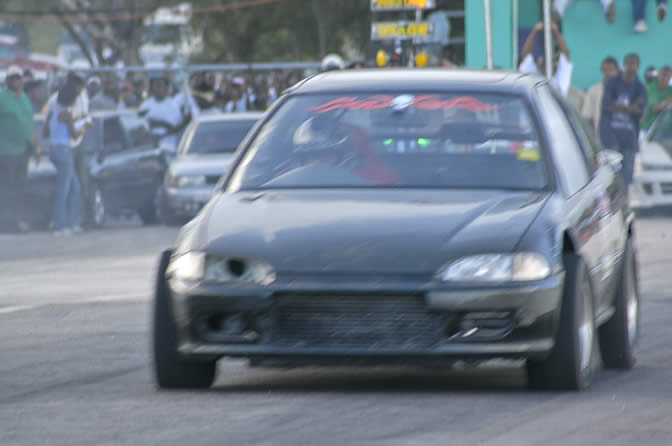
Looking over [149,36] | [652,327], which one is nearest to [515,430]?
[652,327]

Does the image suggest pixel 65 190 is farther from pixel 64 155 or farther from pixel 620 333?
pixel 620 333

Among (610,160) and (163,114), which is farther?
(163,114)

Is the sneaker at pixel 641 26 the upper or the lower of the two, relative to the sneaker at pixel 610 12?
lower

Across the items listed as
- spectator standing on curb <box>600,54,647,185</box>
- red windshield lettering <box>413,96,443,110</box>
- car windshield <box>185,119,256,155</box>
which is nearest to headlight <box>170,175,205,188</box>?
car windshield <box>185,119,256,155</box>

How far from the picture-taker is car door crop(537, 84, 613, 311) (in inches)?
295

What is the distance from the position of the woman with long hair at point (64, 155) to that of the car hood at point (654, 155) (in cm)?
708

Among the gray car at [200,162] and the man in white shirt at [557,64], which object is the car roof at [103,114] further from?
the man in white shirt at [557,64]

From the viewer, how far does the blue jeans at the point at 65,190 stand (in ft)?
71.9

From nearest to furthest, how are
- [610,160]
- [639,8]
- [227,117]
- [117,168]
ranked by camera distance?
1. [610,160]
2. [227,117]
3. [117,168]
4. [639,8]

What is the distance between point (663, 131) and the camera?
23.0 metres

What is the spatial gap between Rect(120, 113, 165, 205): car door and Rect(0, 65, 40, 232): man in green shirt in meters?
1.75

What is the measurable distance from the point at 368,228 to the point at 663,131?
54.2ft

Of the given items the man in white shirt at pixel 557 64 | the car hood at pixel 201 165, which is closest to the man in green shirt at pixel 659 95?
the man in white shirt at pixel 557 64

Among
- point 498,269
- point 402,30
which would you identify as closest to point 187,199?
point 402,30
